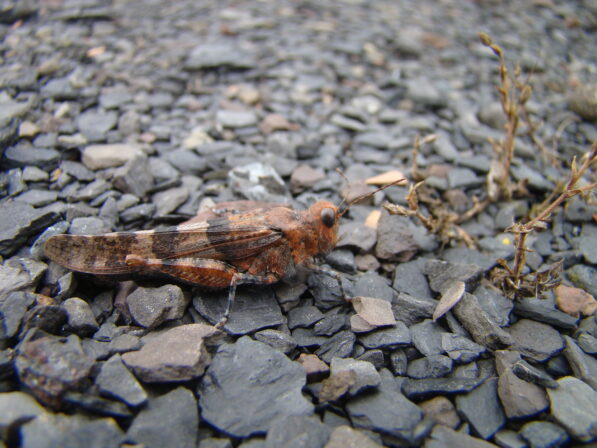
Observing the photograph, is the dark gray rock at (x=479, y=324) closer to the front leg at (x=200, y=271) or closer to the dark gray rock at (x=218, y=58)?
the front leg at (x=200, y=271)

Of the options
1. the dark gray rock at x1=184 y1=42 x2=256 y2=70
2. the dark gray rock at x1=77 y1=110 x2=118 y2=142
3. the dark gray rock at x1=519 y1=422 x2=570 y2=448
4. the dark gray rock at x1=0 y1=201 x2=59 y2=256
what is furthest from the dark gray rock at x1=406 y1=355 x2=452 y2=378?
the dark gray rock at x1=184 y1=42 x2=256 y2=70

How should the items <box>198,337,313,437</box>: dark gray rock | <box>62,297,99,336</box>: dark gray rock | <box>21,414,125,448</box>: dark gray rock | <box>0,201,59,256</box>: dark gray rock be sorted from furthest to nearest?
<box>0,201,59,256</box>: dark gray rock, <box>62,297,99,336</box>: dark gray rock, <box>198,337,313,437</box>: dark gray rock, <box>21,414,125,448</box>: dark gray rock

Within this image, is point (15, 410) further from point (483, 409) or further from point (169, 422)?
point (483, 409)

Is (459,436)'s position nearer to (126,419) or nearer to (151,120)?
(126,419)

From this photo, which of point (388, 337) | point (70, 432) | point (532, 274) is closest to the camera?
point (70, 432)

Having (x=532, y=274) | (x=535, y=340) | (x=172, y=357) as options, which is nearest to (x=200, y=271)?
(x=172, y=357)

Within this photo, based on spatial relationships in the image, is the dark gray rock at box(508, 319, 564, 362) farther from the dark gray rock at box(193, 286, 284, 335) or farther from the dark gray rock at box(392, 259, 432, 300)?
the dark gray rock at box(193, 286, 284, 335)

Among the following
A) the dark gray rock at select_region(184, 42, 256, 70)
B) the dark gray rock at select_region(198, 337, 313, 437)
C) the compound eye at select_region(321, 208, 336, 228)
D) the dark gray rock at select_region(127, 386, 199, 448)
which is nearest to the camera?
the dark gray rock at select_region(127, 386, 199, 448)
